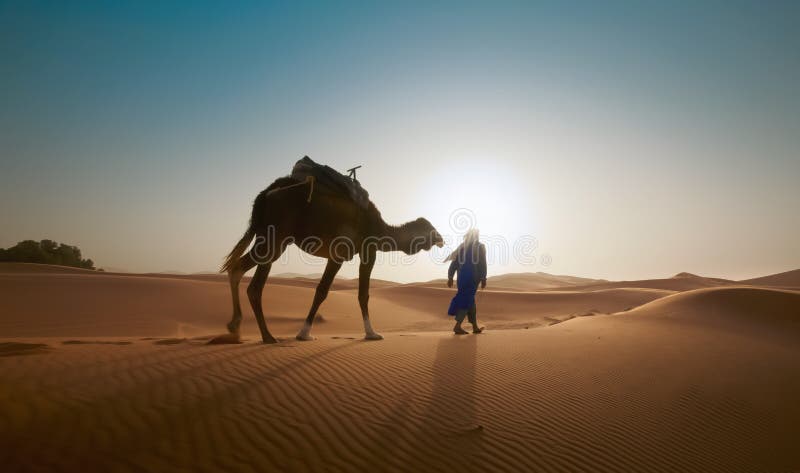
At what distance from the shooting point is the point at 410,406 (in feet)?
12.5

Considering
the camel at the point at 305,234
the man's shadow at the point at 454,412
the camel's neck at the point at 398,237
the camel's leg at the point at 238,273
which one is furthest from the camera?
the camel's neck at the point at 398,237

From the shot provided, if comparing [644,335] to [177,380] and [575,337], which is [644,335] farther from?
[177,380]

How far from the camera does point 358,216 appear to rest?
8086 millimetres

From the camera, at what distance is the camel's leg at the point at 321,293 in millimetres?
7293

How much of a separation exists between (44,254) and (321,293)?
44667 millimetres

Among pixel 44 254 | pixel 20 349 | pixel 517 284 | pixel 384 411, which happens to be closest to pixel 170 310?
pixel 20 349

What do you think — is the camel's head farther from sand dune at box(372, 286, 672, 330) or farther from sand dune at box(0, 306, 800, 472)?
sand dune at box(372, 286, 672, 330)

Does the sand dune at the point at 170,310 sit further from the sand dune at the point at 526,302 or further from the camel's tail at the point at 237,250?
the camel's tail at the point at 237,250

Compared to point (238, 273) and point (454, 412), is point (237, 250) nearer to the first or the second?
point (238, 273)

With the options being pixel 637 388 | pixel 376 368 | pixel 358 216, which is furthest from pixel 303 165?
pixel 637 388

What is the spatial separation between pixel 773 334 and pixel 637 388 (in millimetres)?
6612

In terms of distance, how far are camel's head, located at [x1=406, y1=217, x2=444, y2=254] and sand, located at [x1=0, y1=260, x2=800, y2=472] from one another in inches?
90.2

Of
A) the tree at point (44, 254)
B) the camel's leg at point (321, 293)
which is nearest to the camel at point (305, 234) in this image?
the camel's leg at point (321, 293)

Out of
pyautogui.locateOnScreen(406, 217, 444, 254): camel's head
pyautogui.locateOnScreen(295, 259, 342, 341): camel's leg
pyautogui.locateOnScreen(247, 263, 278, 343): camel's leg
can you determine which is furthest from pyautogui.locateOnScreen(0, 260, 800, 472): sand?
pyautogui.locateOnScreen(406, 217, 444, 254): camel's head
